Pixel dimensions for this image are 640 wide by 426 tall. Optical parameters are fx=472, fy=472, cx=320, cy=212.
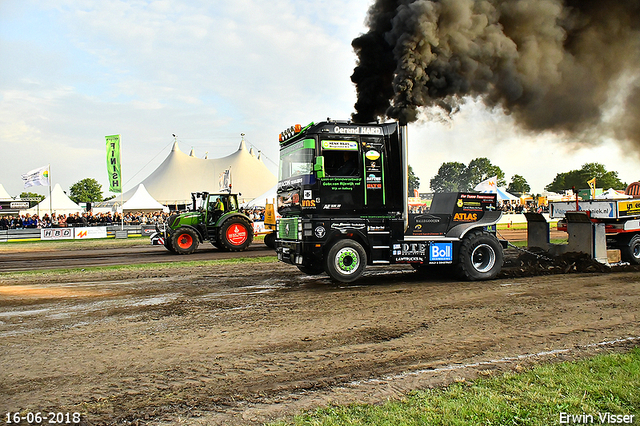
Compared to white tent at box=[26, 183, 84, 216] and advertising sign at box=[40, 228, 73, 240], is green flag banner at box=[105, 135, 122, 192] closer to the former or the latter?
advertising sign at box=[40, 228, 73, 240]

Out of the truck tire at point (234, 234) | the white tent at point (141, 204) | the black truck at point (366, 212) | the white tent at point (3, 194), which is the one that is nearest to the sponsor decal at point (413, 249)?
the black truck at point (366, 212)

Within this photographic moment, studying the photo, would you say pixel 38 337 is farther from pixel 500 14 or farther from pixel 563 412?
pixel 500 14

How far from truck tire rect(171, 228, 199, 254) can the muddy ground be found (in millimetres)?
8217

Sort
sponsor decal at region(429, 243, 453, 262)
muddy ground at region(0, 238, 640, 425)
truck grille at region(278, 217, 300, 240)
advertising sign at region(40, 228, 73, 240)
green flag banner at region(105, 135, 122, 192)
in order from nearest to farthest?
muddy ground at region(0, 238, 640, 425) < truck grille at region(278, 217, 300, 240) < sponsor decal at region(429, 243, 453, 262) < advertising sign at region(40, 228, 73, 240) < green flag banner at region(105, 135, 122, 192)

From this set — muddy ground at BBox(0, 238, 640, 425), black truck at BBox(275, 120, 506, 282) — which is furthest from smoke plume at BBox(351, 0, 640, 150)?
muddy ground at BBox(0, 238, 640, 425)

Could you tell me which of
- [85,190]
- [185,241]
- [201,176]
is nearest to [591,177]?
[201,176]

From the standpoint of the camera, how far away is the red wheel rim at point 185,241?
1839cm

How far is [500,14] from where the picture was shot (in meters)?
12.3

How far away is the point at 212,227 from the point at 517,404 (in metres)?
16.2

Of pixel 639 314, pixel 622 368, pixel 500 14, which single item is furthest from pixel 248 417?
pixel 500 14

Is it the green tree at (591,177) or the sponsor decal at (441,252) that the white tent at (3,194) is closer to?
the sponsor decal at (441,252)

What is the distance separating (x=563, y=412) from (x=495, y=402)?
18.6 inches

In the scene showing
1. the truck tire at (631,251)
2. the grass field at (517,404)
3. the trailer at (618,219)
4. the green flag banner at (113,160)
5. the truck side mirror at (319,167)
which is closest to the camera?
the grass field at (517,404)

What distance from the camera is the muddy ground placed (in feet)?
13.0
